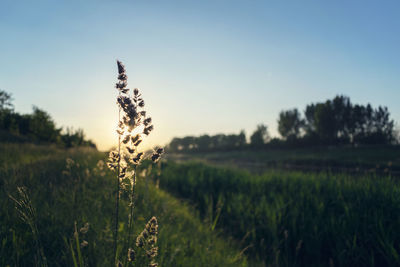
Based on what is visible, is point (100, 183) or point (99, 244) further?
point (100, 183)

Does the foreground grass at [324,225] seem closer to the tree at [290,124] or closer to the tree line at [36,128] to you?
the tree line at [36,128]

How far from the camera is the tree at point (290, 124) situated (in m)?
59.8

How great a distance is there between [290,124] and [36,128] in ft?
179

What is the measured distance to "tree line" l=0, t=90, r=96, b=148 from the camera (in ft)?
65.5

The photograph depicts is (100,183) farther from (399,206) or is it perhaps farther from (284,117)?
(284,117)

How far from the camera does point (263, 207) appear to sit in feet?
21.2

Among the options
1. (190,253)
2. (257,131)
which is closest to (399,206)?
(190,253)

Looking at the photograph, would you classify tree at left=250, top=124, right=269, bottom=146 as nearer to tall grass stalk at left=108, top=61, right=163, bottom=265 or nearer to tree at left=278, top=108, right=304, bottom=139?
tree at left=278, top=108, right=304, bottom=139

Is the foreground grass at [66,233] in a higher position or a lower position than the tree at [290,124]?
lower

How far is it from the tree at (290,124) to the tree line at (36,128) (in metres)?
50.6

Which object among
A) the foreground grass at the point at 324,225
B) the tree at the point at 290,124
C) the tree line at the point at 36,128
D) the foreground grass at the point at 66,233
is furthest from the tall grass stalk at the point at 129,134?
the tree at the point at 290,124

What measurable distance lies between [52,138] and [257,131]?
56108 mm

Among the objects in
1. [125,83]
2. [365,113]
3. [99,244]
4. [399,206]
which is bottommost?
[399,206]

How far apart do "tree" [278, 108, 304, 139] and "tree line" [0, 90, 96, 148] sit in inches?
1993
